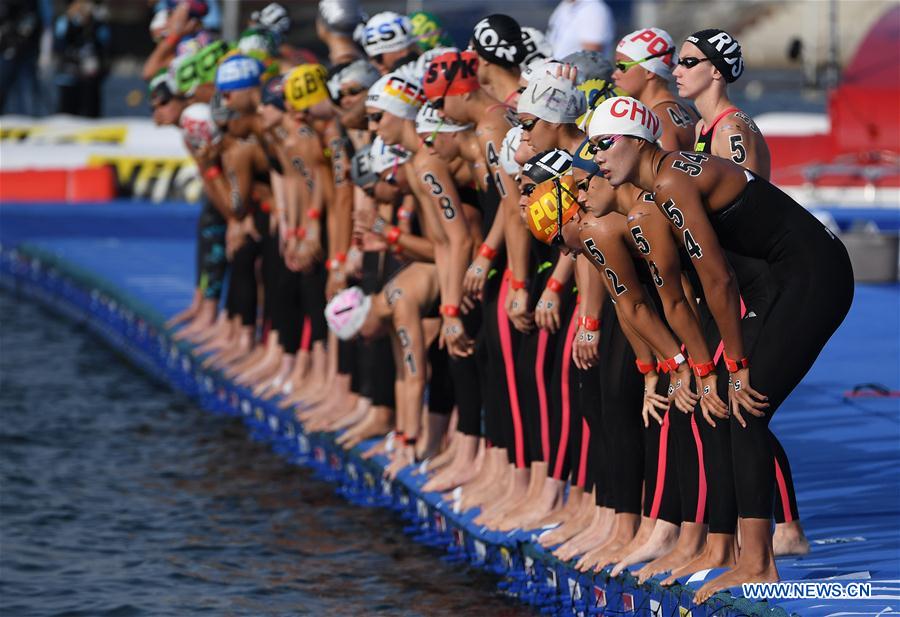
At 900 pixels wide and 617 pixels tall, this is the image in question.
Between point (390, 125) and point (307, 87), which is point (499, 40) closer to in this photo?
point (390, 125)

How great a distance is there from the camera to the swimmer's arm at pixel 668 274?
6.74 m

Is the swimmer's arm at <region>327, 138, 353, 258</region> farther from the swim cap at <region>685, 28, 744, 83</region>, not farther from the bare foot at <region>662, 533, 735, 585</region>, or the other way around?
the bare foot at <region>662, 533, 735, 585</region>

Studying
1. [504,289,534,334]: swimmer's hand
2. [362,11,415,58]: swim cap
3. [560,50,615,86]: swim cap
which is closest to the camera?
[560,50,615,86]: swim cap

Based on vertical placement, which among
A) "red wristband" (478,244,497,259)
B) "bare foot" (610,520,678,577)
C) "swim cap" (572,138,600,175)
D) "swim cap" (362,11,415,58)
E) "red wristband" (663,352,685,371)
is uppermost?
"swim cap" (362,11,415,58)

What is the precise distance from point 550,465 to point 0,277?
13.5 metres

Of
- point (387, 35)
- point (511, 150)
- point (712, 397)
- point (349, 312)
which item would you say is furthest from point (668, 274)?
point (387, 35)

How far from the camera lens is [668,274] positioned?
22.2 ft

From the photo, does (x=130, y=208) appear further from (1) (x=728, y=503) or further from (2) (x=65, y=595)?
(1) (x=728, y=503)

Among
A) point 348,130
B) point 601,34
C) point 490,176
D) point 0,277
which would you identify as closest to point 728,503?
point 490,176

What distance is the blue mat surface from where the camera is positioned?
7066 mm

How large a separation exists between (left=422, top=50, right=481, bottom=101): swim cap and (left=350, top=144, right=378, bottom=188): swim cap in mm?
853

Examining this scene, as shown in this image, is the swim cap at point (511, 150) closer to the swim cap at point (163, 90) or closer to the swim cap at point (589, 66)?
the swim cap at point (589, 66)

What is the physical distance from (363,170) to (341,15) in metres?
2.49

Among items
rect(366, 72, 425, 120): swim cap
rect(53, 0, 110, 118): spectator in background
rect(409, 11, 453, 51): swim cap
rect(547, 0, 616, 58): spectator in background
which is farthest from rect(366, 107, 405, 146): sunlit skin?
rect(53, 0, 110, 118): spectator in background
